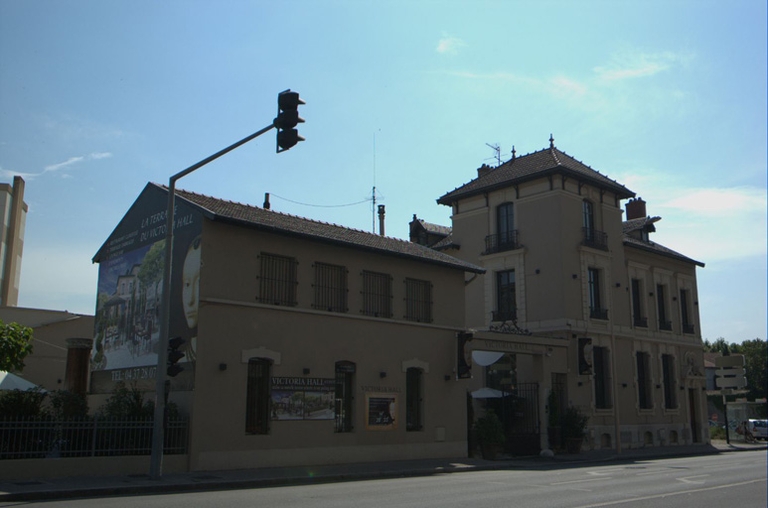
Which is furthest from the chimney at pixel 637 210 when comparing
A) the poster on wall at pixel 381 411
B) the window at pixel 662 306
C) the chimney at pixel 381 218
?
the poster on wall at pixel 381 411

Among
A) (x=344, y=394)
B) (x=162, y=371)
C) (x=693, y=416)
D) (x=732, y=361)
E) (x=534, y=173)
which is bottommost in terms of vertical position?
(x=693, y=416)

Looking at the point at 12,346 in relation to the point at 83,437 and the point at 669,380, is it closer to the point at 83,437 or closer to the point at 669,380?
the point at 83,437

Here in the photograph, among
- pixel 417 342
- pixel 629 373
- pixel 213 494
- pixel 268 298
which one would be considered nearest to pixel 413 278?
pixel 417 342

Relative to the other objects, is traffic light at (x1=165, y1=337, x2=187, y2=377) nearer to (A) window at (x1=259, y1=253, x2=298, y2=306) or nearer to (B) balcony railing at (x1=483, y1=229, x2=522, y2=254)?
(A) window at (x1=259, y1=253, x2=298, y2=306)

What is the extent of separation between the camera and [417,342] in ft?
81.1

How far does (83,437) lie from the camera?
17.1m

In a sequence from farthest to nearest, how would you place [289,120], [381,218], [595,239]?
1. [381,218]
2. [595,239]
3. [289,120]

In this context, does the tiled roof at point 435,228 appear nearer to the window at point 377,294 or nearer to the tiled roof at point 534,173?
the tiled roof at point 534,173

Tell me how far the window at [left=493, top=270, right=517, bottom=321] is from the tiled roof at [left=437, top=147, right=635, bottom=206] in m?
4.23

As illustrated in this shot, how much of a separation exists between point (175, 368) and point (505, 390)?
1795cm

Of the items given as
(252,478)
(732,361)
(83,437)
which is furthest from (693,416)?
(83,437)

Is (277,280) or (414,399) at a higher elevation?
(277,280)

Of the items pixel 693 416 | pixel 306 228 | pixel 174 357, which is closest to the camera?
pixel 174 357

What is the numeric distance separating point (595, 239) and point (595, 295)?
2614mm
